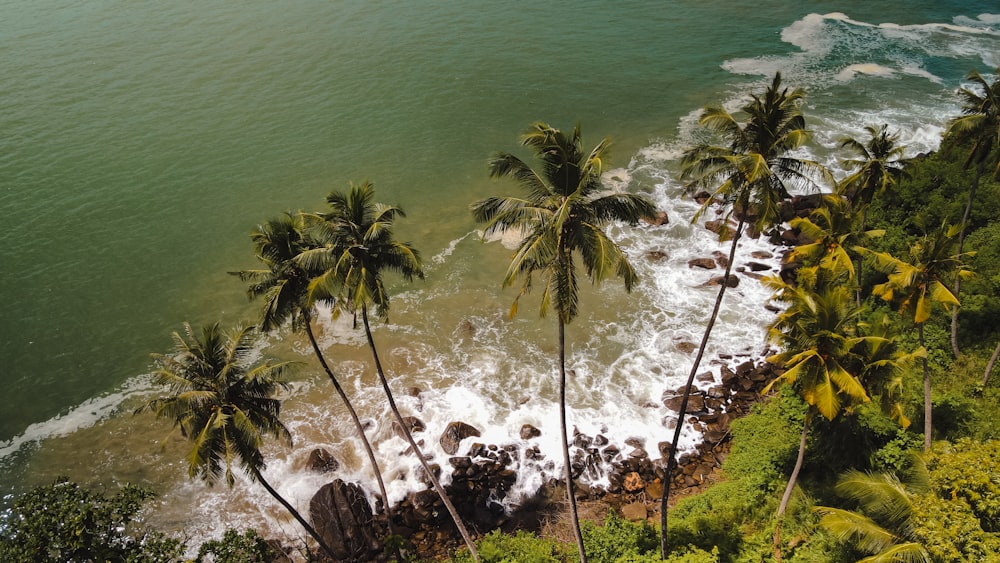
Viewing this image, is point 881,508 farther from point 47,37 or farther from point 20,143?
point 47,37

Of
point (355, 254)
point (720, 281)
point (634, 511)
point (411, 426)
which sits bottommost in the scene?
point (634, 511)

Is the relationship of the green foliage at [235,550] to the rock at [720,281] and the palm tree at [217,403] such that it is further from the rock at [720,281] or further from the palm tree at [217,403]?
the rock at [720,281]

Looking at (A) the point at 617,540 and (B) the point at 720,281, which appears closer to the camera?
(A) the point at 617,540

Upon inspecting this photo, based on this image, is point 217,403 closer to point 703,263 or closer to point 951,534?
point 951,534

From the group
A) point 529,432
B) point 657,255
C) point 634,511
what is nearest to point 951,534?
point 634,511

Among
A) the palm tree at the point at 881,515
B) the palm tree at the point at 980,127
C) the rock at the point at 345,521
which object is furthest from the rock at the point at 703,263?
the rock at the point at 345,521

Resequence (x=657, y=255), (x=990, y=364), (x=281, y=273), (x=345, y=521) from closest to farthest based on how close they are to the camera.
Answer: (x=281, y=273), (x=345, y=521), (x=990, y=364), (x=657, y=255)

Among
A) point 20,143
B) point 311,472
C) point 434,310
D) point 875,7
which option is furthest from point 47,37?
point 875,7
